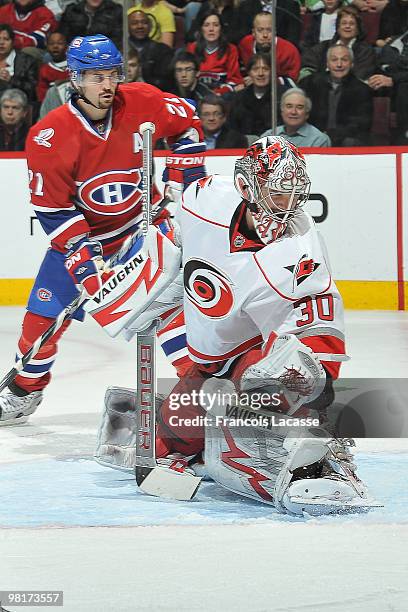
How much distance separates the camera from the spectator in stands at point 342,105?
23.3 feet

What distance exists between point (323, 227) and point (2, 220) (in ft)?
5.74

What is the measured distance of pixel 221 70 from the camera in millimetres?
7438

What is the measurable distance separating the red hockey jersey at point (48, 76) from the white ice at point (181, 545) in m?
3.91

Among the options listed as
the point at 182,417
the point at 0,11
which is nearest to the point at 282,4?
the point at 0,11

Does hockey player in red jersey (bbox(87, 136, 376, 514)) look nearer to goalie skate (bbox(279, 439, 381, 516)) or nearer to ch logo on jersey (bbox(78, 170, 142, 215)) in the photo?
goalie skate (bbox(279, 439, 381, 516))

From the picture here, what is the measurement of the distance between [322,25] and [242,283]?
4.42m

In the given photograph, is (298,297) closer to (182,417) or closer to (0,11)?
(182,417)

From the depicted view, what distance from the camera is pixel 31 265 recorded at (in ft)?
24.3

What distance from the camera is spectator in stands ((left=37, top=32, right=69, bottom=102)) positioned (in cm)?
757

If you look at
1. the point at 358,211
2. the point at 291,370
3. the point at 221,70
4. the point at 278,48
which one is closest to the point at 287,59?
the point at 278,48

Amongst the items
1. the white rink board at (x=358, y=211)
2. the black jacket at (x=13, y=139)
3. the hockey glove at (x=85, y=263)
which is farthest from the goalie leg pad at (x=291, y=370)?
the black jacket at (x=13, y=139)

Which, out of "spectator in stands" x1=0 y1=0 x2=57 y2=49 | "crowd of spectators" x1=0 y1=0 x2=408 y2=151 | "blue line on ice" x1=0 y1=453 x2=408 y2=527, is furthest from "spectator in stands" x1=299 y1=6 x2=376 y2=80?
"blue line on ice" x1=0 y1=453 x2=408 y2=527

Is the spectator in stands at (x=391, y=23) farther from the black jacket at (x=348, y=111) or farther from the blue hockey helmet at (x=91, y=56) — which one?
the blue hockey helmet at (x=91, y=56)

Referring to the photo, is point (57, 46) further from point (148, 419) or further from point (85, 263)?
point (148, 419)
